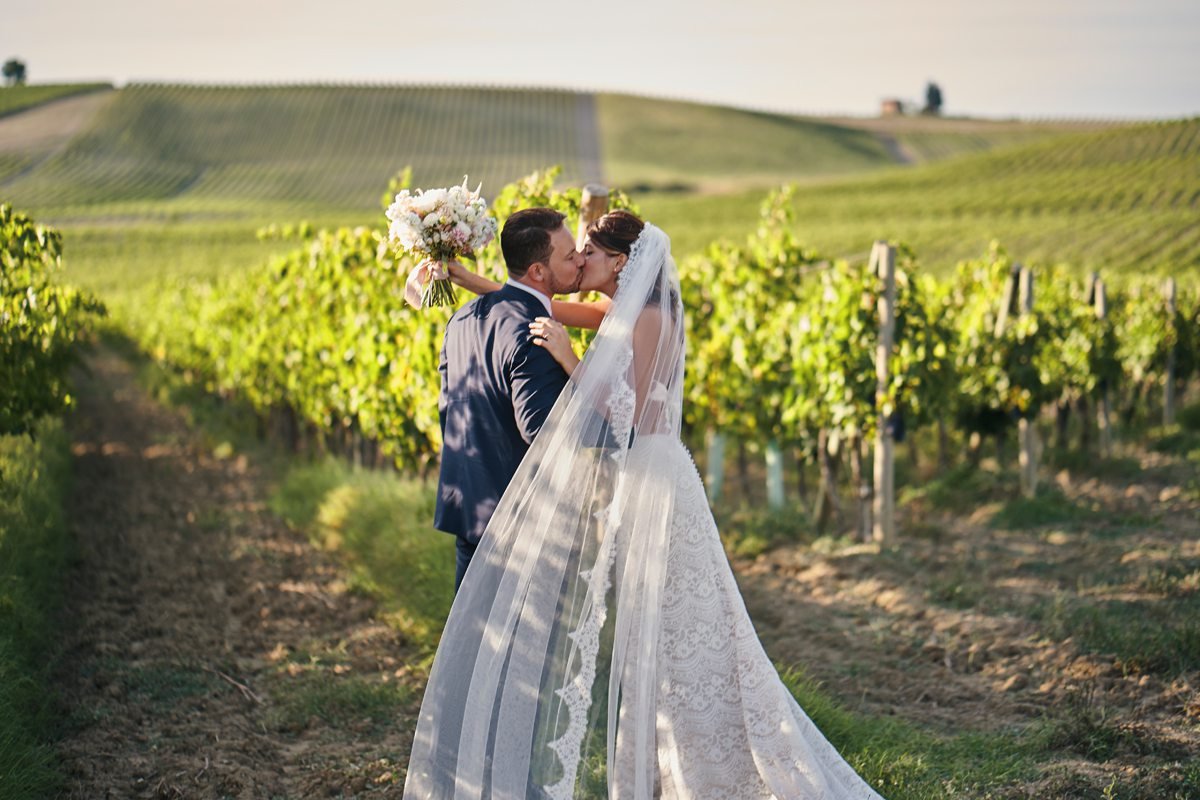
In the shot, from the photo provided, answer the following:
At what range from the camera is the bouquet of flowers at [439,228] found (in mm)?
3486

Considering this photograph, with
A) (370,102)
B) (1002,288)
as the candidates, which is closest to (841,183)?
(370,102)

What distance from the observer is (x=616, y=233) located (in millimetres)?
3490

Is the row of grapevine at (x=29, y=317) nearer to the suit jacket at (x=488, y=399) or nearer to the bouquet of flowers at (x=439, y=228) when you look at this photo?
the bouquet of flowers at (x=439, y=228)

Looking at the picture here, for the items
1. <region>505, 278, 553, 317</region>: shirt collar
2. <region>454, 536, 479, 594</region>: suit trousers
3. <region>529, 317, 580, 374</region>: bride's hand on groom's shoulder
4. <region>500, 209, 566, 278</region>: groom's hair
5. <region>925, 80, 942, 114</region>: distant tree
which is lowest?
<region>454, 536, 479, 594</region>: suit trousers

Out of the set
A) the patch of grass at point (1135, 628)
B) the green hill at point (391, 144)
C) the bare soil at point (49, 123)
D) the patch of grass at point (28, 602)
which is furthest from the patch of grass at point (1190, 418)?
the green hill at point (391, 144)

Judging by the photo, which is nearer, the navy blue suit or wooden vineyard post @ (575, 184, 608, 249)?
the navy blue suit

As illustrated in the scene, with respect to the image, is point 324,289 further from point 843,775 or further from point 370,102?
point 370,102

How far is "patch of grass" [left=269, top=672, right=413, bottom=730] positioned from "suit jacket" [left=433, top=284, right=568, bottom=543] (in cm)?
156

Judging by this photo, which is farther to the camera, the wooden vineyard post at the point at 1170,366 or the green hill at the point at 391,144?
the green hill at the point at 391,144

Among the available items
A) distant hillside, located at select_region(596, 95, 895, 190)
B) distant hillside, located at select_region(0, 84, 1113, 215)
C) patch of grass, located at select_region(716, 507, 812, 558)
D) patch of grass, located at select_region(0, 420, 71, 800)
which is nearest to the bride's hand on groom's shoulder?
patch of grass, located at select_region(0, 420, 71, 800)

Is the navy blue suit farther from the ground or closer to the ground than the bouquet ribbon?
closer to the ground

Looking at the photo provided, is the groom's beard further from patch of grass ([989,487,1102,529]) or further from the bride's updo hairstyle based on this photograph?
patch of grass ([989,487,1102,529])

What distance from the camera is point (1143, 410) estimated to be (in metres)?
13.8

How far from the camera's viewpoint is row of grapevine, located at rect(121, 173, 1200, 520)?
7.20 m
